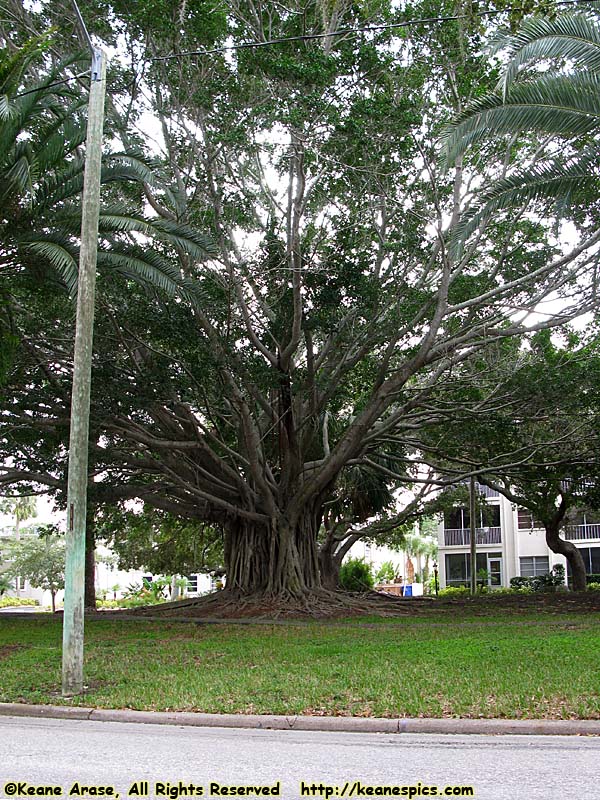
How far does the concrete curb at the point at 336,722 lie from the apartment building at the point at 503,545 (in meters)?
37.5

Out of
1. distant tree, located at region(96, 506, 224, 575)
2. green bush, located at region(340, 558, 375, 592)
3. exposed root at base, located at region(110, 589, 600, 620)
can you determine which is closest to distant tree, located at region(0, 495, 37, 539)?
distant tree, located at region(96, 506, 224, 575)

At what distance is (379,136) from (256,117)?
7.38ft

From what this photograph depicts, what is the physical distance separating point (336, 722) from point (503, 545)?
135ft

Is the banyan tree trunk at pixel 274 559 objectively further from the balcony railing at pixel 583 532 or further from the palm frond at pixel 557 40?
the balcony railing at pixel 583 532

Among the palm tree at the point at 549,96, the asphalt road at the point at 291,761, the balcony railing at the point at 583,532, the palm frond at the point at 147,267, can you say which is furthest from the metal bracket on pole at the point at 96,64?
the balcony railing at the point at 583,532

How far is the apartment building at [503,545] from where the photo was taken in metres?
45.8

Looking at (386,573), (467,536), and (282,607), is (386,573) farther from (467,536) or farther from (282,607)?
(282,607)

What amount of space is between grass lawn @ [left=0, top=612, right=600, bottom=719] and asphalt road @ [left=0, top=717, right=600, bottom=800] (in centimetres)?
76

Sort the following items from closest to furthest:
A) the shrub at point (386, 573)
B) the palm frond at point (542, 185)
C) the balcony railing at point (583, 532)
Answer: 1. the palm frond at point (542, 185)
2. the balcony railing at point (583, 532)
3. the shrub at point (386, 573)

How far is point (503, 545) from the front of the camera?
4772 cm

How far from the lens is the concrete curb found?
7785mm

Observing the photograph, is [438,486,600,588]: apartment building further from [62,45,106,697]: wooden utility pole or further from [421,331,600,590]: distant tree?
[62,45,106,697]: wooden utility pole

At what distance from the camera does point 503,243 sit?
18.0 meters

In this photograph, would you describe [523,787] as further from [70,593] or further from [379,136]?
[379,136]
